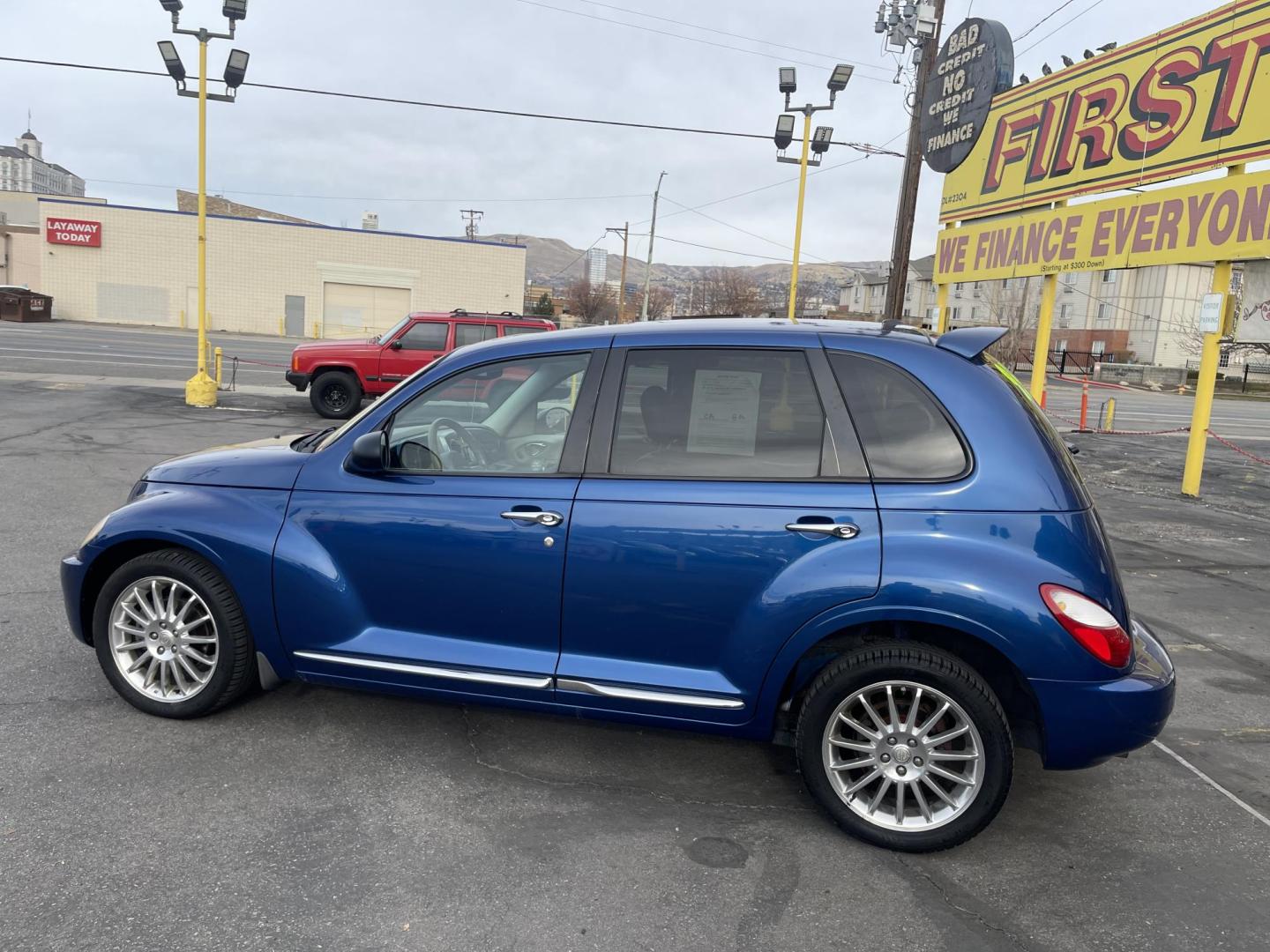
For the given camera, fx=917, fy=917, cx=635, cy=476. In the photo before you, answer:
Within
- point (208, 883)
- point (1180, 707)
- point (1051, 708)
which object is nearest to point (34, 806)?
point (208, 883)

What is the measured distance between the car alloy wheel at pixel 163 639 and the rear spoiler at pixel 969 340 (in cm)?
313

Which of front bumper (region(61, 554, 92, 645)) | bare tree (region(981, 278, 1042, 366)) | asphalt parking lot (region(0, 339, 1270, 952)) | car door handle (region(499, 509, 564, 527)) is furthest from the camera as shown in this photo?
bare tree (region(981, 278, 1042, 366))

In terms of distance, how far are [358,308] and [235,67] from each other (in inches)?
1462

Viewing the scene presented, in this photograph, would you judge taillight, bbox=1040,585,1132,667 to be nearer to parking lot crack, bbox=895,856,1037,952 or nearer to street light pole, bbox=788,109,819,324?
parking lot crack, bbox=895,856,1037,952

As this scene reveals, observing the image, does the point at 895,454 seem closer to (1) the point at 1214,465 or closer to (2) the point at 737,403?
(2) the point at 737,403

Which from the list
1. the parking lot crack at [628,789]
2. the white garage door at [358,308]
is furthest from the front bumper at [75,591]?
the white garage door at [358,308]

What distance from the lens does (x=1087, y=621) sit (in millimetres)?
2988

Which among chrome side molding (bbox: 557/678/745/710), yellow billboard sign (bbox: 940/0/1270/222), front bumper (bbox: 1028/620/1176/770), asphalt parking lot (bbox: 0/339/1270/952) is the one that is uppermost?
yellow billboard sign (bbox: 940/0/1270/222)

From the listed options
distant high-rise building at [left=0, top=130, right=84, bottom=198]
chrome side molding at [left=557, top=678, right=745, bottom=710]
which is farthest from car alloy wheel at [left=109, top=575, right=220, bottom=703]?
distant high-rise building at [left=0, top=130, right=84, bottom=198]

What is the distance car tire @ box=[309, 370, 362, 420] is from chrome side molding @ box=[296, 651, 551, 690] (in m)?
12.4

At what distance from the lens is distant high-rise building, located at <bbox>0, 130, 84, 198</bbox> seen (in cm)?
15125

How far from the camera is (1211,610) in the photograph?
6371 millimetres

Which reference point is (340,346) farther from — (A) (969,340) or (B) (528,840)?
(A) (969,340)

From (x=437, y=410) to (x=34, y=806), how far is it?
1.99 meters
